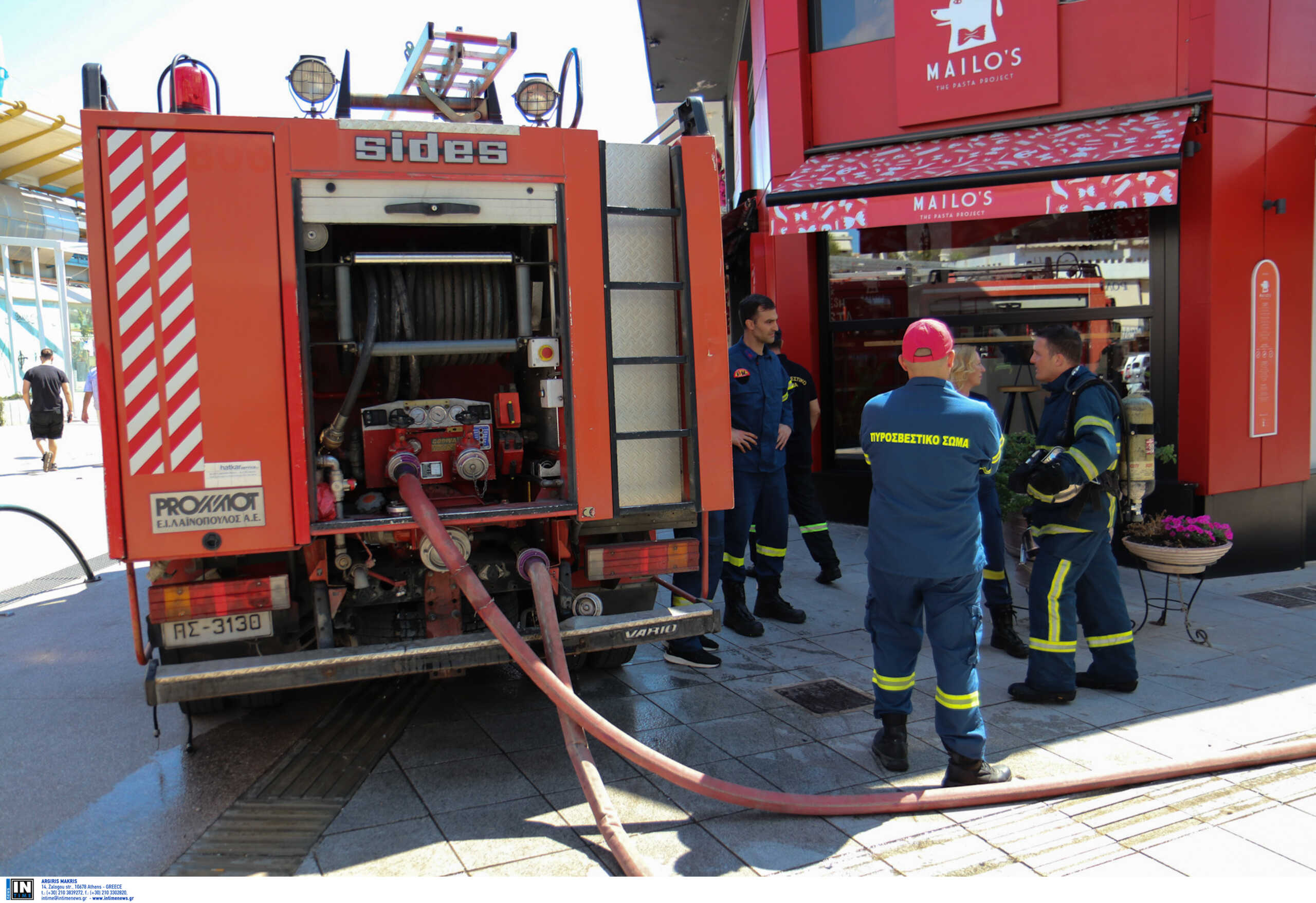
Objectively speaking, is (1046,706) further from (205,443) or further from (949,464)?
(205,443)

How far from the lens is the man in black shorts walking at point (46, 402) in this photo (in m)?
13.3

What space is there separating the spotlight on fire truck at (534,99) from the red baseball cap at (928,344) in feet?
6.45

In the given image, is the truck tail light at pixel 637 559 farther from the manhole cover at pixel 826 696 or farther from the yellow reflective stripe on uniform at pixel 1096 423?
the yellow reflective stripe on uniform at pixel 1096 423

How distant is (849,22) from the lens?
8.43m

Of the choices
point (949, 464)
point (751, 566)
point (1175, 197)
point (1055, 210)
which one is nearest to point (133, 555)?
point (949, 464)

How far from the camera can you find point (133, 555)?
136 inches

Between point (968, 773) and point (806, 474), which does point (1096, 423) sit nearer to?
point (968, 773)

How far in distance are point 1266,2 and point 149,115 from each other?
7.63 meters

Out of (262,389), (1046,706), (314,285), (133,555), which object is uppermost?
(314,285)

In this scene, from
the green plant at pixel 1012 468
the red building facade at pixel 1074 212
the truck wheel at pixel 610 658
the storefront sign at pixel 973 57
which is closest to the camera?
the truck wheel at pixel 610 658

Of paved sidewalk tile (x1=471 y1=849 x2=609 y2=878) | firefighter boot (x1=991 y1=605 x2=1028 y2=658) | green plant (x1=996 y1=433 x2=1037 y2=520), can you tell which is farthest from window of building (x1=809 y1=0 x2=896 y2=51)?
paved sidewalk tile (x1=471 y1=849 x2=609 y2=878)

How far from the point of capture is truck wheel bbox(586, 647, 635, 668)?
4.84 meters

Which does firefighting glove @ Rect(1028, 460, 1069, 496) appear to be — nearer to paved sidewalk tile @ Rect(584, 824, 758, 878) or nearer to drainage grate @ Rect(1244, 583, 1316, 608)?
paved sidewalk tile @ Rect(584, 824, 758, 878)

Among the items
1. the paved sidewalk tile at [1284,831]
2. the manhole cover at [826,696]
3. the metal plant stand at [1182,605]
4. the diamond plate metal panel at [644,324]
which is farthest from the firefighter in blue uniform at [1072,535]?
the diamond plate metal panel at [644,324]
